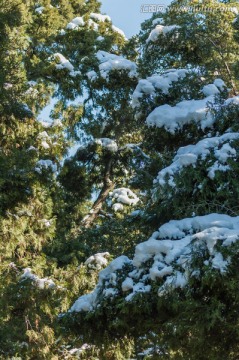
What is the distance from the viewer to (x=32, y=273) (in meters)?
9.85

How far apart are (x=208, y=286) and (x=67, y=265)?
22.5 ft

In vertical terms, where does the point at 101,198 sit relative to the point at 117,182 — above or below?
below

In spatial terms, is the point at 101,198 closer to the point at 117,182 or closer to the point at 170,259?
the point at 117,182

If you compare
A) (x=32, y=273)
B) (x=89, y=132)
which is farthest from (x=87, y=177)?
(x=32, y=273)

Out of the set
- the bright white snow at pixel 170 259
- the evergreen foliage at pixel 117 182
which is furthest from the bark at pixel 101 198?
the bright white snow at pixel 170 259

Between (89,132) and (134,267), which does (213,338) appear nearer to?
(134,267)

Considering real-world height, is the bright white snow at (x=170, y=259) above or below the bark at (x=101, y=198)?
below

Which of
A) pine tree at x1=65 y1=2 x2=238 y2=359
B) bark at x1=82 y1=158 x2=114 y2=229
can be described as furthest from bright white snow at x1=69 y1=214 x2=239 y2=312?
bark at x1=82 y1=158 x2=114 y2=229

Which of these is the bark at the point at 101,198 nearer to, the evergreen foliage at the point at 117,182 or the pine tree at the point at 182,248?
the evergreen foliage at the point at 117,182

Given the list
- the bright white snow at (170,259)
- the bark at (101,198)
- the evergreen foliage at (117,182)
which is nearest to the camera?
the bright white snow at (170,259)

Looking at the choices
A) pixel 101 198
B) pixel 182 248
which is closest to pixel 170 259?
pixel 182 248

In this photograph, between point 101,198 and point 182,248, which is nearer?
point 182,248

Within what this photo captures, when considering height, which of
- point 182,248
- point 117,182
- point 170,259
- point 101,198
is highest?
point 117,182

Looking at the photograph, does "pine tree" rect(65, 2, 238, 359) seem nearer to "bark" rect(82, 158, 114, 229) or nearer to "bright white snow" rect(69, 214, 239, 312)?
"bright white snow" rect(69, 214, 239, 312)
